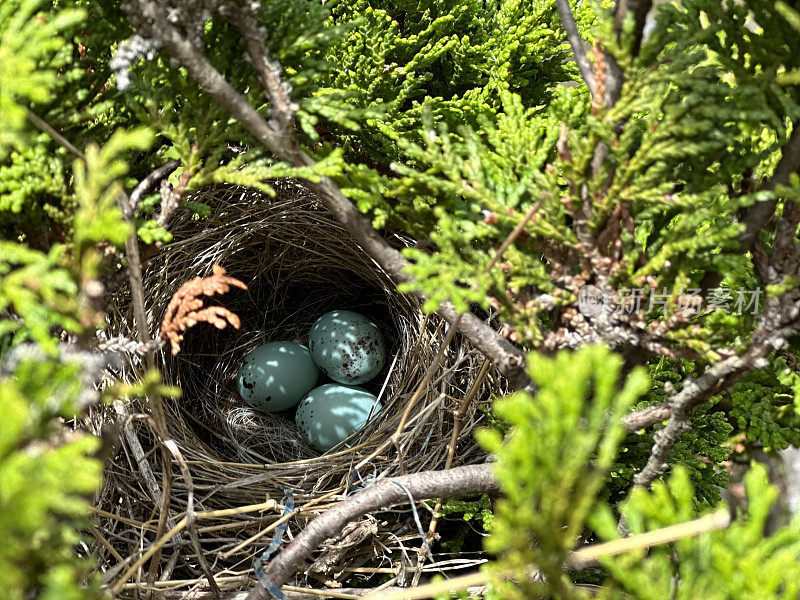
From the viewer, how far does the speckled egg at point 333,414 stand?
6.40 ft

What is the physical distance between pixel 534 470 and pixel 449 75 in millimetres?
1117

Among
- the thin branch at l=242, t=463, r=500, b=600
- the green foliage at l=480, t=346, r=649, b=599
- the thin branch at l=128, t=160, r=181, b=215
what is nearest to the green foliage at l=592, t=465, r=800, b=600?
the green foliage at l=480, t=346, r=649, b=599

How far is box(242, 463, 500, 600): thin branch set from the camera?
3.75 ft

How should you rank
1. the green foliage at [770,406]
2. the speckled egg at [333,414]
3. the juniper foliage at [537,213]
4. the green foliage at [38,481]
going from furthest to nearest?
1. the speckled egg at [333,414]
2. the green foliage at [770,406]
3. the juniper foliage at [537,213]
4. the green foliage at [38,481]

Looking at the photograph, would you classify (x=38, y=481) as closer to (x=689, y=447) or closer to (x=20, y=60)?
(x=20, y=60)

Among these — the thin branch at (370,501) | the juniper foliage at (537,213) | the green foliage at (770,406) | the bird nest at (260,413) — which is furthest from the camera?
the bird nest at (260,413)

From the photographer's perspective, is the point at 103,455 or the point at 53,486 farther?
the point at 103,455

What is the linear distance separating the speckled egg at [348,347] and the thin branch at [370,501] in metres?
0.87

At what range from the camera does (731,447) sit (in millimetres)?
1482

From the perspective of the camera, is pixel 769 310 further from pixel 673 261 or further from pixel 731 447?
pixel 731 447

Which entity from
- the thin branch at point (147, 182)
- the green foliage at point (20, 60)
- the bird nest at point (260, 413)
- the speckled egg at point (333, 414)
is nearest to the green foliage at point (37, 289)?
the green foliage at point (20, 60)

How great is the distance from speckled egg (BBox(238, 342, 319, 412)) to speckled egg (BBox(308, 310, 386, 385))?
5 centimetres

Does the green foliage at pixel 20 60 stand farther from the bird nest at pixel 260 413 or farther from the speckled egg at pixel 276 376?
the speckled egg at pixel 276 376

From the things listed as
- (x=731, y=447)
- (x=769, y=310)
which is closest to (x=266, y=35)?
(x=769, y=310)
